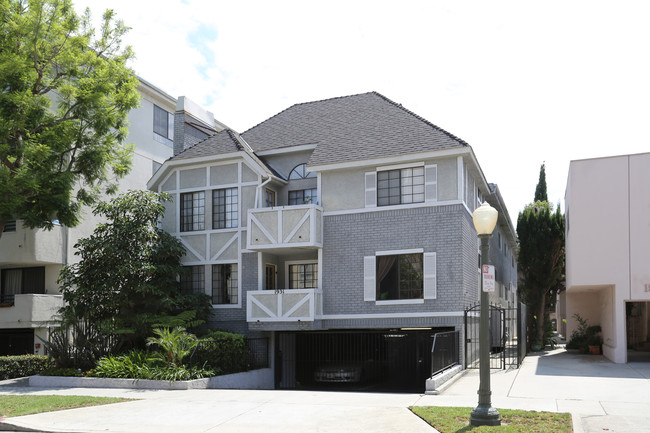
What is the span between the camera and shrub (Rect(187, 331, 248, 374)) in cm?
1875

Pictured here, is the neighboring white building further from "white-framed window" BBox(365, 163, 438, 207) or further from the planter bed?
"white-framed window" BBox(365, 163, 438, 207)

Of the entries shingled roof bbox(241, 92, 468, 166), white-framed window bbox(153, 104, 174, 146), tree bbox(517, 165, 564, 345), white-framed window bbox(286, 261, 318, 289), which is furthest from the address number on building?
white-framed window bbox(153, 104, 174, 146)

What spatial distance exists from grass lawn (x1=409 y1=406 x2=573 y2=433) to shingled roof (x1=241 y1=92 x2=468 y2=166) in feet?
33.7

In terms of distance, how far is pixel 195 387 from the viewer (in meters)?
17.0

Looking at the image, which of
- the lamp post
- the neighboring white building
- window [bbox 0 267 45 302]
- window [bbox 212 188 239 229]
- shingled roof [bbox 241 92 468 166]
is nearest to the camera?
the lamp post

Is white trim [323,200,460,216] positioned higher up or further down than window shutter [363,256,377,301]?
higher up

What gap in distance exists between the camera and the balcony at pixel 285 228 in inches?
843

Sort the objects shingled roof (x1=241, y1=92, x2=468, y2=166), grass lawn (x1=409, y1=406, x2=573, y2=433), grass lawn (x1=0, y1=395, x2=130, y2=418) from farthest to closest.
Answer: shingled roof (x1=241, y1=92, x2=468, y2=166), grass lawn (x1=0, y1=395, x2=130, y2=418), grass lawn (x1=409, y1=406, x2=573, y2=433)

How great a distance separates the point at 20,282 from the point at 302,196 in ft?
39.8

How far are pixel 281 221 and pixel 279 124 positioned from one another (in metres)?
6.21

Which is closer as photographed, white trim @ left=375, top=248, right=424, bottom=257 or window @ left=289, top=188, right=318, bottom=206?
white trim @ left=375, top=248, right=424, bottom=257

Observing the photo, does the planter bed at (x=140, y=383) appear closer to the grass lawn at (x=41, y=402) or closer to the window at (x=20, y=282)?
the grass lawn at (x=41, y=402)

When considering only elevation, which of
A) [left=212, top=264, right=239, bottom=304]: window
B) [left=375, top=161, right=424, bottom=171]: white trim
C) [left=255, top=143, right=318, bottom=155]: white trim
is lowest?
[left=212, top=264, right=239, bottom=304]: window

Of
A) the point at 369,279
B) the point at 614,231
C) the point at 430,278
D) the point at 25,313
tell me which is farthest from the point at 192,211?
the point at 614,231
